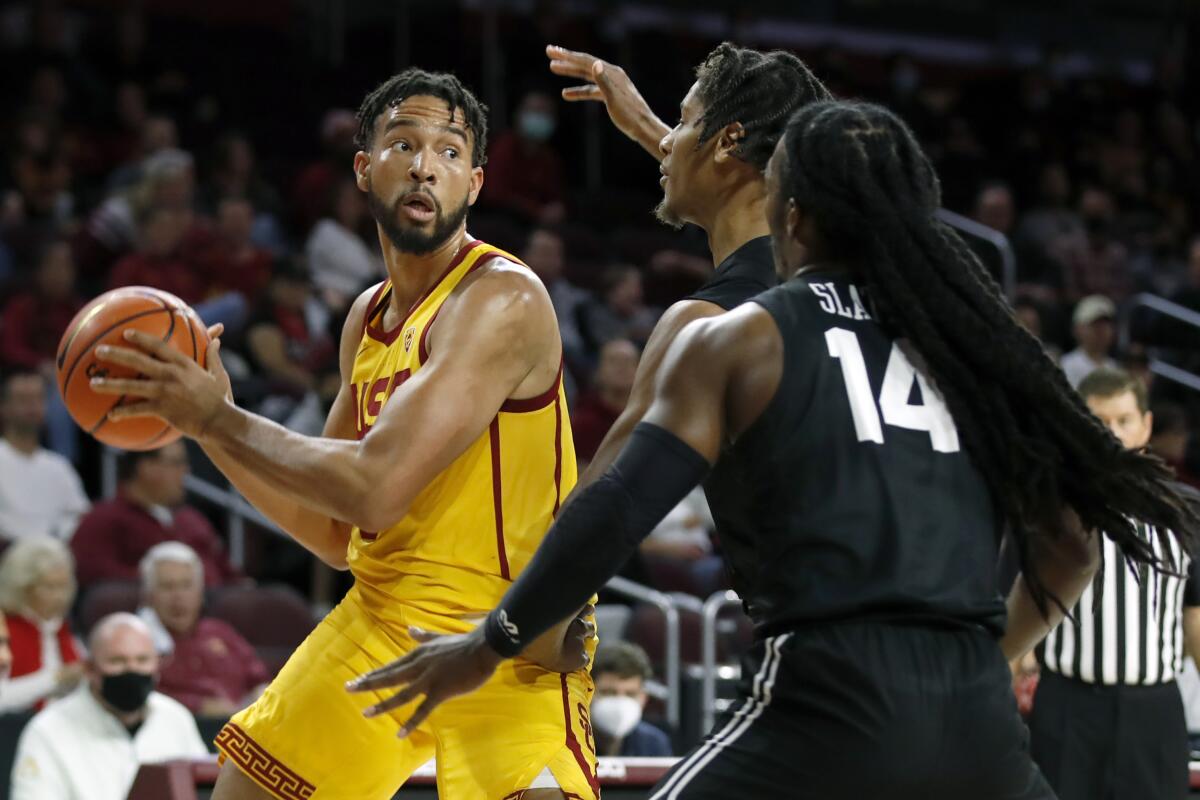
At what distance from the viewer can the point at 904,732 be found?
8.16ft

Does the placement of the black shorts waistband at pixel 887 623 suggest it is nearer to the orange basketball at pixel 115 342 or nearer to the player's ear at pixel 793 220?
the player's ear at pixel 793 220

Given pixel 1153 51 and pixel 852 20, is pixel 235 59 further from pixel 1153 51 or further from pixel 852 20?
pixel 1153 51

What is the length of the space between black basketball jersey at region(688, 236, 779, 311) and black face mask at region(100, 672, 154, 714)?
3548 mm

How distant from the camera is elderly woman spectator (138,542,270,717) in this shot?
281 inches

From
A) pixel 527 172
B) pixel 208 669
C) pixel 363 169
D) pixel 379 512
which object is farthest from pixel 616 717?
pixel 527 172

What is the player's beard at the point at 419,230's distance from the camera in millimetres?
3938

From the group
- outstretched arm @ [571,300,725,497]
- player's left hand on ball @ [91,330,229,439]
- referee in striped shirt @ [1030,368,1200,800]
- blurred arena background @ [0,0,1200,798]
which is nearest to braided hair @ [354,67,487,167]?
player's left hand on ball @ [91,330,229,439]

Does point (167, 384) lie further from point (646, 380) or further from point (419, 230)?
point (646, 380)

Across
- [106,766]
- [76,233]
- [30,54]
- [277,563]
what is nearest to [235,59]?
[30,54]

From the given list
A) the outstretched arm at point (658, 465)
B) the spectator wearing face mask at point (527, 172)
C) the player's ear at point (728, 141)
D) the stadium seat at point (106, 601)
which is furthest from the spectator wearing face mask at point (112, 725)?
the spectator wearing face mask at point (527, 172)

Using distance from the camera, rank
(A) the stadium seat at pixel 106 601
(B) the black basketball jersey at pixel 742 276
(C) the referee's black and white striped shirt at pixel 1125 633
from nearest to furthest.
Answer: (B) the black basketball jersey at pixel 742 276, (C) the referee's black and white striped shirt at pixel 1125 633, (A) the stadium seat at pixel 106 601

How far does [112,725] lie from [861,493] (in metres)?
4.30

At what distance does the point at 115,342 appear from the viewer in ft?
11.6

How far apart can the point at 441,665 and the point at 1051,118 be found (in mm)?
14869
